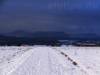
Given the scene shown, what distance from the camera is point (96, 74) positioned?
21641 millimetres

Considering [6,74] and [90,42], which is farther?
[90,42]

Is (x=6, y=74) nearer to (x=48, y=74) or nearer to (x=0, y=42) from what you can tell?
(x=48, y=74)

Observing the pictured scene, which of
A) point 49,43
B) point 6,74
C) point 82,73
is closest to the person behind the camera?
point 6,74

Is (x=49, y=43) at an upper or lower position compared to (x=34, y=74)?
lower

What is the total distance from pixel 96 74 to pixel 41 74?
3320 mm

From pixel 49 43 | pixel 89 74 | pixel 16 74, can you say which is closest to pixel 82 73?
pixel 89 74

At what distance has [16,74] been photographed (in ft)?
67.8

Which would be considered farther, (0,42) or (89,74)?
(0,42)

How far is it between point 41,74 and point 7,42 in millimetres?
180638

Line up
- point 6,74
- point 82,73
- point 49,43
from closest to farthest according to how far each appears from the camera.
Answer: point 6,74
point 82,73
point 49,43

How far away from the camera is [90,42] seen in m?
200

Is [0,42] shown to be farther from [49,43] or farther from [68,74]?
[68,74]

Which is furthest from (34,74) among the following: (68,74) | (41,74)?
(68,74)

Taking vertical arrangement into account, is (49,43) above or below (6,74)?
below
